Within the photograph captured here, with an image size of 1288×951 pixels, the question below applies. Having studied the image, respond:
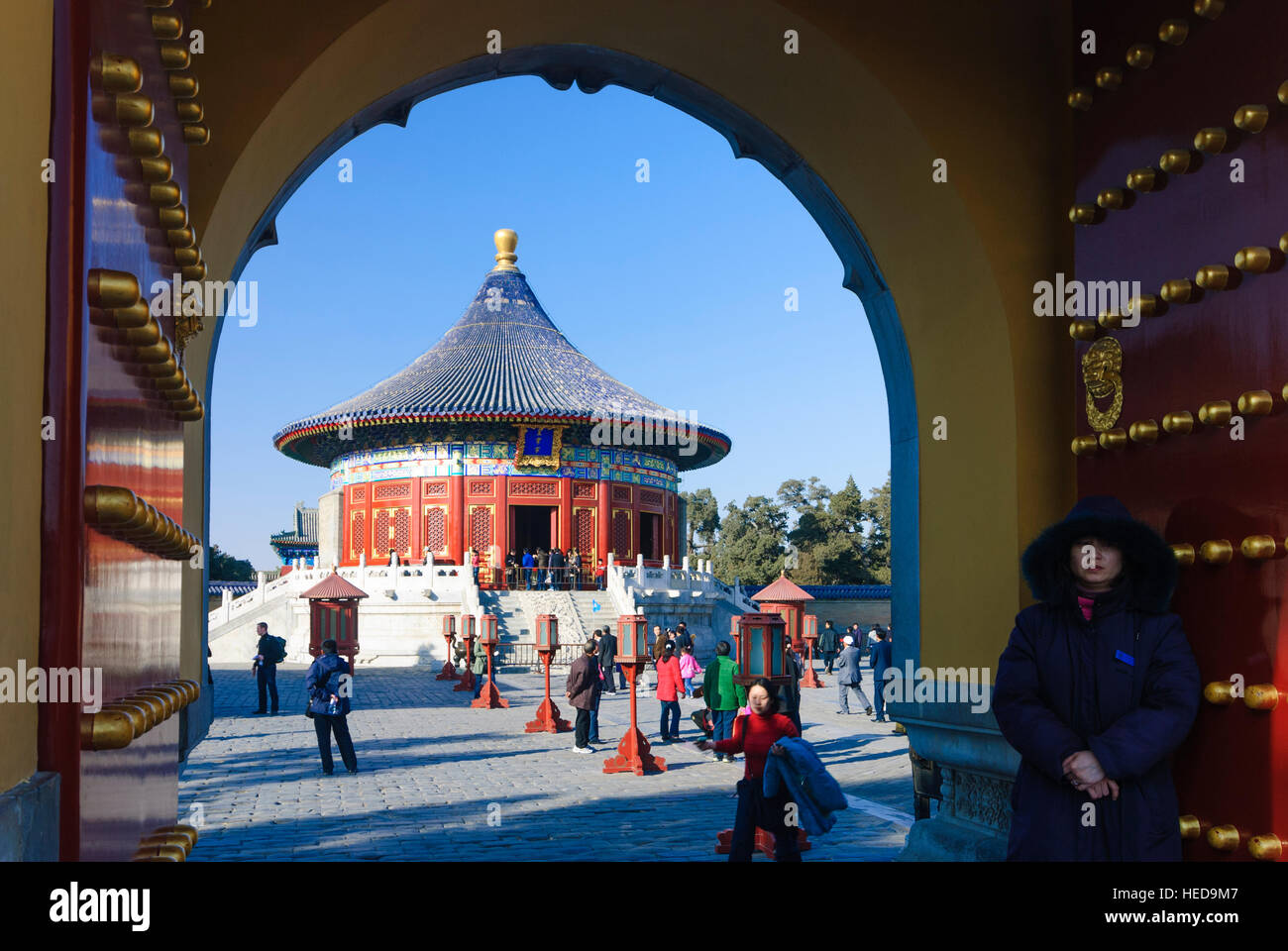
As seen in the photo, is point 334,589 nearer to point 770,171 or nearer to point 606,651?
point 606,651

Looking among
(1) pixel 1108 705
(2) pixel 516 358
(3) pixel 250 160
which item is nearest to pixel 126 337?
(3) pixel 250 160

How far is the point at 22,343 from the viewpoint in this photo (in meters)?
1.46

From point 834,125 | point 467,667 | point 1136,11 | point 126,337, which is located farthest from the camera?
point 467,667

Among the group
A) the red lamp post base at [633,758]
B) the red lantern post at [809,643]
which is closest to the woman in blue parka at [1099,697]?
the red lamp post base at [633,758]

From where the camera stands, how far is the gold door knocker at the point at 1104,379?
323cm

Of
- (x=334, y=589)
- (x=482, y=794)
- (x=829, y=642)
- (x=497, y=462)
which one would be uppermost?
(x=497, y=462)

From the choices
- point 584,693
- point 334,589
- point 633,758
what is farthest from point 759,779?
point 334,589

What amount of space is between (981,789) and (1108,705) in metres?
1.19

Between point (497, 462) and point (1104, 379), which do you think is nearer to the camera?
point (1104, 379)

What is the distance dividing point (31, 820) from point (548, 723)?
1271 cm

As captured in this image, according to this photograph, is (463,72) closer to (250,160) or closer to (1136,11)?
(250,160)

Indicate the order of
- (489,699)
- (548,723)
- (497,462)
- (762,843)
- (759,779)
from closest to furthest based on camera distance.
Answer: (759,779), (762,843), (548,723), (489,699), (497,462)

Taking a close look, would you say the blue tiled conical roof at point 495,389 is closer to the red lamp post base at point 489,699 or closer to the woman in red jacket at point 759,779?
the red lamp post base at point 489,699

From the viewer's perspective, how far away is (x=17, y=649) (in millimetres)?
1464
